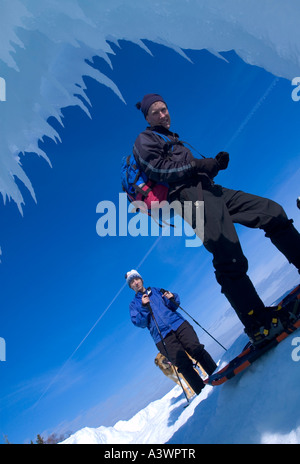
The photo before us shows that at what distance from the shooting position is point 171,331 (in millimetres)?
5203

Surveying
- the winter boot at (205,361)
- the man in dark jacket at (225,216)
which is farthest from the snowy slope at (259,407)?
the winter boot at (205,361)

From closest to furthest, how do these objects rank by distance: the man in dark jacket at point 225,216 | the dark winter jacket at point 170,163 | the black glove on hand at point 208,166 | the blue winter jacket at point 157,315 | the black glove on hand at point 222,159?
1. the man in dark jacket at point 225,216
2. the dark winter jacket at point 170,163
3. the black glove on hand at point 208,166
4. the black glove on hand at point 222,159
5. the blue winter jacket at point 157,315

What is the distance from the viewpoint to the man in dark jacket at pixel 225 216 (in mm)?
2637

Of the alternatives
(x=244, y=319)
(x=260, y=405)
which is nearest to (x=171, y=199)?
(x=244, y=319)

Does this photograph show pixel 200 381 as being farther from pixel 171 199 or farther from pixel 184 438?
pixel 171 199

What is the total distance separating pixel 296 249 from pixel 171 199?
1.47m

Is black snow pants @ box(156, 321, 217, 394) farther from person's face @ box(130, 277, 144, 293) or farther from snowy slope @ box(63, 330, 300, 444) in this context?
snowy slope @ box(63, 330, 300, 444)

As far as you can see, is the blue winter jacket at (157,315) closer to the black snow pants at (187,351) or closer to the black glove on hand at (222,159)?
the black snow pants at (187,351)

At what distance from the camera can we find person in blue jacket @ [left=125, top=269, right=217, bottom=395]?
15.1ft

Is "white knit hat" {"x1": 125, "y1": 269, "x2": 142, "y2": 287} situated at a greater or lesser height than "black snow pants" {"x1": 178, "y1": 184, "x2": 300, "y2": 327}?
greater

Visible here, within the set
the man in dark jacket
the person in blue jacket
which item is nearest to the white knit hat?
the person in blue jacket

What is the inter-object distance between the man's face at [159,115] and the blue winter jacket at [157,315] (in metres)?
3.50

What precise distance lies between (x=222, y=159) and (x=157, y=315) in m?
3.40

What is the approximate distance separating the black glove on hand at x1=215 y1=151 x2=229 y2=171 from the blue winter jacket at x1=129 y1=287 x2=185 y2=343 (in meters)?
3.28
